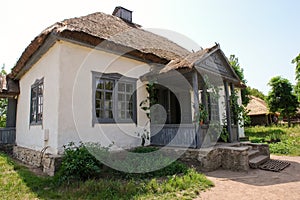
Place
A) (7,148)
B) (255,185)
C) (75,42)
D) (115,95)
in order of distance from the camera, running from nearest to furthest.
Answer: (255,185) → (75,42) → (115,95) → (7,148)

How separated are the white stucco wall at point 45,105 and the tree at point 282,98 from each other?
20.3m

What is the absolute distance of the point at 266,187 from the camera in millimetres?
4320

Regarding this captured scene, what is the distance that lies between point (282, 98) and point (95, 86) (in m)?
19.5

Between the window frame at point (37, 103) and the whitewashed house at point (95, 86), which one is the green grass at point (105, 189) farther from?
the window frame at point (37, 103)

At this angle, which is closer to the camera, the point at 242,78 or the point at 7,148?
the point at 7,148

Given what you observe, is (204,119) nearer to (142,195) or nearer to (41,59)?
(142,195)

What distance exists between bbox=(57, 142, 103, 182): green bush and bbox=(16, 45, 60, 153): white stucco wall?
3.35 feet

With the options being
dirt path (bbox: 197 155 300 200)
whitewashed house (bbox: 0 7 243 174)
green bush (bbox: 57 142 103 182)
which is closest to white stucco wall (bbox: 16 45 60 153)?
whitewashed house (bbox: 0 7 243 174)

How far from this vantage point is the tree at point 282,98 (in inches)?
747

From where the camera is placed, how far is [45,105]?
6281 mm

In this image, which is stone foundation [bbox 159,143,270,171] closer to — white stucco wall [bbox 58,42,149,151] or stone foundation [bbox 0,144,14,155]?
white stucco wall [bbox 58,42,149,151]

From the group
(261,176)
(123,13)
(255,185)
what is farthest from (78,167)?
(123,13)

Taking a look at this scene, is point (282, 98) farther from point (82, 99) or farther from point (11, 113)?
point (11, 113)

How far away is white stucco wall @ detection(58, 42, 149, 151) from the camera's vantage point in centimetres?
559
